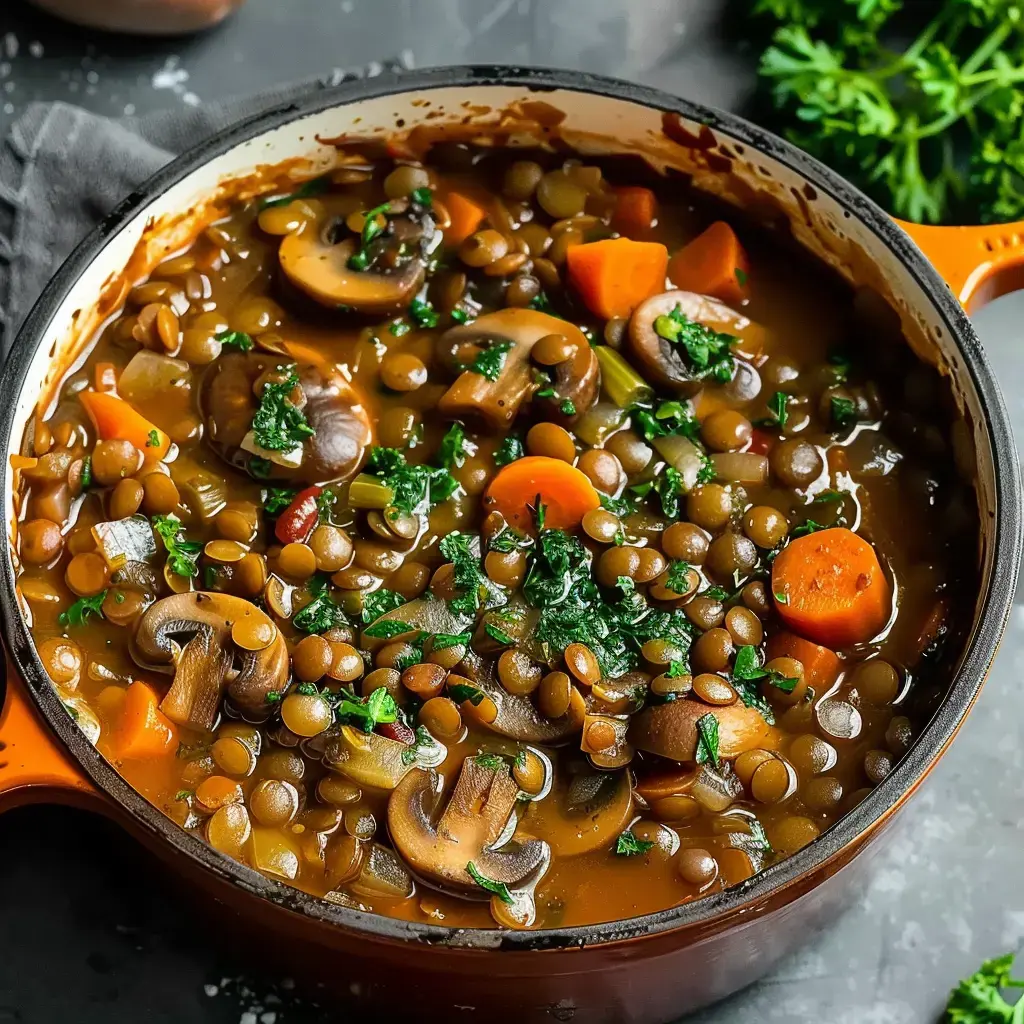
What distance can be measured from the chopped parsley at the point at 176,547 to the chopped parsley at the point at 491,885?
0.87 meters

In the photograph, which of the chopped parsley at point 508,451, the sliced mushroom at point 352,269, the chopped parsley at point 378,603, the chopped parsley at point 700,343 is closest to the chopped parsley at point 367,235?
the sliced mushroom at point 352,269

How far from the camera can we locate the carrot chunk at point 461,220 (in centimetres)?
325

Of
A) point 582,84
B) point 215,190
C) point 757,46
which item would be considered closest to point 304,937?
point 215,190

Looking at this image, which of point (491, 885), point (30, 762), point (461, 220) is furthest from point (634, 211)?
point (30, 762)

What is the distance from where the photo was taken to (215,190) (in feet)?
10.4

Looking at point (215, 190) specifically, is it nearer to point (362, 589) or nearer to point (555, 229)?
point (555, 229)

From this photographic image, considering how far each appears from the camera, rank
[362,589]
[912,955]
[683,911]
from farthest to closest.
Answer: [912,955]
[362,589]
[683,911]

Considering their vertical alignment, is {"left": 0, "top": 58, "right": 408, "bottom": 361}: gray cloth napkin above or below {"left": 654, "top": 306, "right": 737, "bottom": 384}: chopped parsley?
below

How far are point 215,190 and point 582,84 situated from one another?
0.89 m

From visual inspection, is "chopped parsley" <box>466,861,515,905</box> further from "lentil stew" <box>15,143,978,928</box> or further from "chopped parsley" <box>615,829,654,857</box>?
"chopped parsley" <box>615,829,654,857</box>

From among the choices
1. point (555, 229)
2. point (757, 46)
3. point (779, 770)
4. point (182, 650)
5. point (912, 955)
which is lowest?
point (912, 955)

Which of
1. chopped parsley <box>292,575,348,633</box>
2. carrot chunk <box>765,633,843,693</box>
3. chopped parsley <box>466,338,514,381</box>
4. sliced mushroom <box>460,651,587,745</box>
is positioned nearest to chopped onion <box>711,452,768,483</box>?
carrot chunk <box>765,633,843,693</box>

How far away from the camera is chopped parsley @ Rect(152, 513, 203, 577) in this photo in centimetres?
281

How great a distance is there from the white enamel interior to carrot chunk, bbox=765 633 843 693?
0.38 metres
